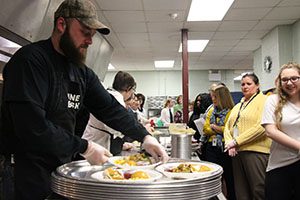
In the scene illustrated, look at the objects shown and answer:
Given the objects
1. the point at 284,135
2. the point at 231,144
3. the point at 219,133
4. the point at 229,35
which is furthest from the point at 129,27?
the point at 284,135

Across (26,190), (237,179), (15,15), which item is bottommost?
(237,179)

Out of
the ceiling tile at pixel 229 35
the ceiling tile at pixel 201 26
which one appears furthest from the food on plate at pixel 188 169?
the ceiling tile at pixel 229 35

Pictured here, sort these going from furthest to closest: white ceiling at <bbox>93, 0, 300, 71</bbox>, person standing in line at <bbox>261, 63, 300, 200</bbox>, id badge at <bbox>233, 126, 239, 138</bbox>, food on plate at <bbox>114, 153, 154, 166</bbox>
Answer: white ceiling at <bbox>93, 0, 300, 71</bbox>, id badge at <bbox>233, 126, 239, 138</bbox>, person standing in line at <bbox>261, 63, 300, 200</bbox>, food on plate at <bbox>114, 153, 154, 166</bbox>

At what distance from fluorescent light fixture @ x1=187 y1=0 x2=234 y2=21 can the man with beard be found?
3311 mm

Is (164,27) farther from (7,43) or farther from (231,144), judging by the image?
(7,43)

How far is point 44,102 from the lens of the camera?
1075mm

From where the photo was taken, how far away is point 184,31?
5648mm

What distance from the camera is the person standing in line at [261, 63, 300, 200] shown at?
7.08 ft

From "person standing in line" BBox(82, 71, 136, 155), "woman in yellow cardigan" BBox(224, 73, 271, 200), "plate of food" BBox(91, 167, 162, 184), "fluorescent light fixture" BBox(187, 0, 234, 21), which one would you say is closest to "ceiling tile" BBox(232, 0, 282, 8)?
"fluorescent light fixture" BBox(187, 0, 234, 21)

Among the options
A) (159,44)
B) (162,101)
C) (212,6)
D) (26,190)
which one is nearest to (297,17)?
(212,6)

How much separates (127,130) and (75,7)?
0.59 m

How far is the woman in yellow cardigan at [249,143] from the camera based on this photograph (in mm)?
2852

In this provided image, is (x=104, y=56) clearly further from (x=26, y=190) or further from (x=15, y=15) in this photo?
(x=26, y=190)

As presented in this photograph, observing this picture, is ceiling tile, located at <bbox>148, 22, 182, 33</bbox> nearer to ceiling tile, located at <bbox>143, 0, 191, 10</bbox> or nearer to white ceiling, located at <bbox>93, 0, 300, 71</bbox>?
white ceiling, located at <bbox>93, 0, 300, 71</bbox>
